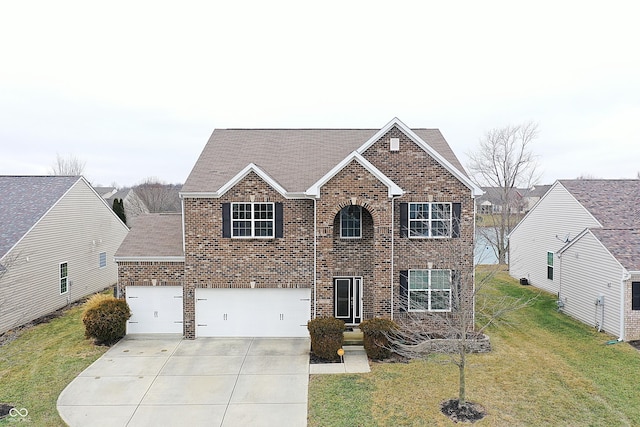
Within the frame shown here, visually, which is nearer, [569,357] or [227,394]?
[227,394]

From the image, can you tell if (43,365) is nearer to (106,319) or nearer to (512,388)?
(106,319)

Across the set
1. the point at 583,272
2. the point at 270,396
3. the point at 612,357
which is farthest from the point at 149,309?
the point at 583,272

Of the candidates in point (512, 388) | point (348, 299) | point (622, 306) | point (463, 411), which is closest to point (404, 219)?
point (348, 299)

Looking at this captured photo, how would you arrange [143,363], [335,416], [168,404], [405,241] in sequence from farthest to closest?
1. [405,241]
2. [143,363]
3. [168,404]
4. [335,416]

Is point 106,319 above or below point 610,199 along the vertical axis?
below

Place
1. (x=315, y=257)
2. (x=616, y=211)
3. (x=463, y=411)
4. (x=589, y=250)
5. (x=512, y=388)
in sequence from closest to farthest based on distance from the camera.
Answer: (x=463, y=411) → (x=512, y=388) → (x=315, y=257) → (x=589, y=250) → (x=616, y=211)

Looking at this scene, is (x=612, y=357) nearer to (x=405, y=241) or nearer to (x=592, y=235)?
(x=592, y=235)
